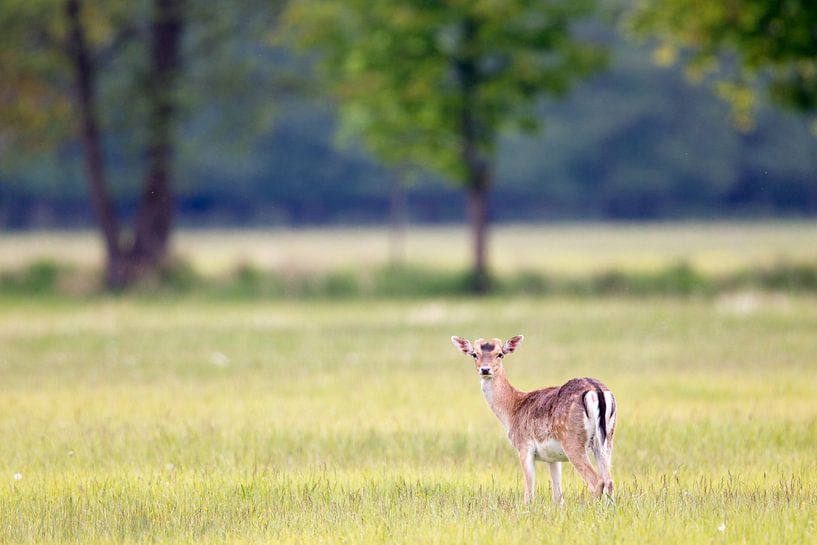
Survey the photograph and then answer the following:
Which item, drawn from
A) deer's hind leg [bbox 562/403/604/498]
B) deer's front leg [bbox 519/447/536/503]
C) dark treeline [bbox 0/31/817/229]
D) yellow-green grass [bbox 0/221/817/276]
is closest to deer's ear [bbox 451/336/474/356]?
deer's front leg [bbox 519/447/536/503]

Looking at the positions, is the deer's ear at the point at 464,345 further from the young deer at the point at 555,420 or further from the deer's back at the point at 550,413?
the deer's back at the point at 550,413

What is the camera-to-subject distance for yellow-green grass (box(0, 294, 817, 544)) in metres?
8.94

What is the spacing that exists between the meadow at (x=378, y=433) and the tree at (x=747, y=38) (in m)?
5.64

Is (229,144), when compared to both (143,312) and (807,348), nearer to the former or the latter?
(143,312)

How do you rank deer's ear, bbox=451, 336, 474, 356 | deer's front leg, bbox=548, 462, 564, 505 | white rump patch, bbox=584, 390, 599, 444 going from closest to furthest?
white rump patch, bbox=584, 390, 599, 444 < deer's front leg, bbox=548, 462, 564, 505 < deer's ear, bbox=451, 336, 474, 356

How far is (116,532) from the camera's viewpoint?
8922 millimetres

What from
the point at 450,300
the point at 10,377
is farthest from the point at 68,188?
the point at 10,377

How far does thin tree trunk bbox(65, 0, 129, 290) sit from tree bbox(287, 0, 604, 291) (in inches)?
217

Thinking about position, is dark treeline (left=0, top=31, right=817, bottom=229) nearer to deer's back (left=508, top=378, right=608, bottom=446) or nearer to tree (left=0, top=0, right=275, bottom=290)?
tree (left=0, top=0, right=275, bottom=290)

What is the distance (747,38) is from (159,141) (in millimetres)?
15534

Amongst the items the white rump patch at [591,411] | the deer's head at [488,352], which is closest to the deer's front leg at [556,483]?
the white rump patch at [591,411]

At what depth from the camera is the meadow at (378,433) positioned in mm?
8945

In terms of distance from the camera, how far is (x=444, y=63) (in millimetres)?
33750

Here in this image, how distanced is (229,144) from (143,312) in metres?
8.40
